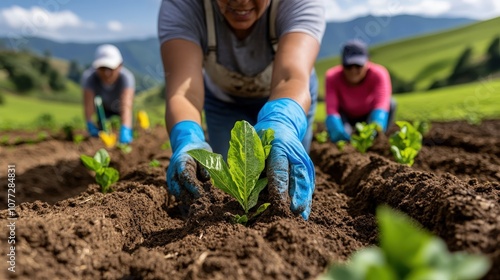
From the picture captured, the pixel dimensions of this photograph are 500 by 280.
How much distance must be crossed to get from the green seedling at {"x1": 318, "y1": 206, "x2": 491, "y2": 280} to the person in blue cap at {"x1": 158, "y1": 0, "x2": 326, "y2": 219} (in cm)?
116

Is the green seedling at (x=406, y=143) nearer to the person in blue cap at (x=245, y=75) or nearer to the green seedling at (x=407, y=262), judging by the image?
the person in blue cap at (x=245, y=75)

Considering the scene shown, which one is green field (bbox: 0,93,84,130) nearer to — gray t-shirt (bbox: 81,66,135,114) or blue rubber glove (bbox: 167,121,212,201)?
gray t-shirt (bbox: 81,66,135,114)

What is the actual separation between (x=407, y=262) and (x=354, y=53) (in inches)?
239

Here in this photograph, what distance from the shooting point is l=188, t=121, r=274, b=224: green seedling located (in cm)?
204

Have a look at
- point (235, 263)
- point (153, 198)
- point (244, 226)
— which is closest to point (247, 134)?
point (244, 226)

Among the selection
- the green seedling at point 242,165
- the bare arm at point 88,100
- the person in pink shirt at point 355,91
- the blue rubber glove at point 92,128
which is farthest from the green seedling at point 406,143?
the blue rubber glove at point 92,128

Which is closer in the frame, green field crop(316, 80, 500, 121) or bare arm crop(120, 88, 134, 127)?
bare arm crop(120, 88, 134, 127)

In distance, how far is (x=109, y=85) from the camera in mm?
8305

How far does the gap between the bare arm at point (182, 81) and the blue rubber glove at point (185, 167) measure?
193 mm

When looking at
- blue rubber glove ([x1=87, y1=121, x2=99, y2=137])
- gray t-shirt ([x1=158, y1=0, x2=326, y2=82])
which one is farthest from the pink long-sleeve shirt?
blue rubber glove ([x1=87, y1=121, x2=99, y2=137])

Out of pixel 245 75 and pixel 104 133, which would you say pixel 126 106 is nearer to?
pixel 104 133

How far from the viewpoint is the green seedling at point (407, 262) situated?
91 cm

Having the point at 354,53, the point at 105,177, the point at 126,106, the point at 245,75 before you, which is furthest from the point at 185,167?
the point at 126,106

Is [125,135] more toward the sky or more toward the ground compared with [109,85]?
more toward the ground
